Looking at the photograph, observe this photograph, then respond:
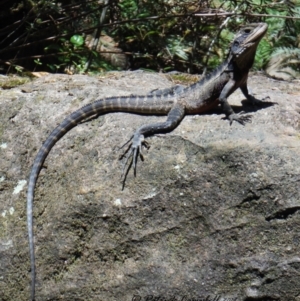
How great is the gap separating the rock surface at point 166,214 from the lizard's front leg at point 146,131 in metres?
0.06

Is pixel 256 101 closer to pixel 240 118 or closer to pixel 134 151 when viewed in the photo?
pixel 240 118

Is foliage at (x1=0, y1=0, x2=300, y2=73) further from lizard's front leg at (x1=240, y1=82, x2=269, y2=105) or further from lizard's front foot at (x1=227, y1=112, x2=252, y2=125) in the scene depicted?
lizard's front foot at (x1=227, y1=112, x2=252, y2=125)

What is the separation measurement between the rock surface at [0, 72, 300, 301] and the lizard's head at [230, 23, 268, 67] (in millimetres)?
437

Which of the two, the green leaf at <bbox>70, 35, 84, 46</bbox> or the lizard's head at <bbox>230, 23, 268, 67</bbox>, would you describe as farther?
the green leaf at <bbox>70, 35, 84, 46</bbox>

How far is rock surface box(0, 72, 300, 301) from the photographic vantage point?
190 inches

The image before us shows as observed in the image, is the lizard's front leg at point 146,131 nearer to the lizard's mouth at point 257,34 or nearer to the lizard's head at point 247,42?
the lizard's head at point 247,42

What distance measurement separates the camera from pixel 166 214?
5.08m

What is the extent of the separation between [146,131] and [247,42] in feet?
4.02

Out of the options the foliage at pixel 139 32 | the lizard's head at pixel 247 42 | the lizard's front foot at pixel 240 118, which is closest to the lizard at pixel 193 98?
the lizard's head at pixel 247 42

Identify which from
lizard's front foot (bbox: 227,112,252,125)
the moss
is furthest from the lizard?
the moss

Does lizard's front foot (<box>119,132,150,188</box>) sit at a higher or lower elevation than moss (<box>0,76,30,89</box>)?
higher

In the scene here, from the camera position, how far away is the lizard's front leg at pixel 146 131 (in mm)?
5348

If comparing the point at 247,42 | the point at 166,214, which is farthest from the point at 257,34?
the point at 166,214

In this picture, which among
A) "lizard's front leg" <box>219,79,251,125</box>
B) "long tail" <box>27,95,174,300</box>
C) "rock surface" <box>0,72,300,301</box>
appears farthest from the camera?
"long tail" <box>27,95,174,300</box>
